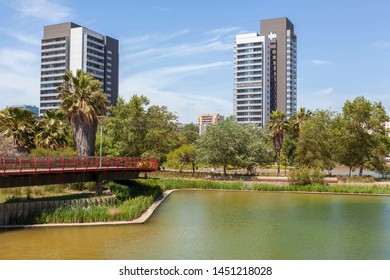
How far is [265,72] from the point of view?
170375 mm

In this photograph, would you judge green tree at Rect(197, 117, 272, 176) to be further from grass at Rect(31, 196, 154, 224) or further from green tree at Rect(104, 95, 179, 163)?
grass at Rect(31, 196, 154, 224)

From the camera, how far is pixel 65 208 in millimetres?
30078

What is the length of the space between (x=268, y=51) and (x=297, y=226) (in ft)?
494

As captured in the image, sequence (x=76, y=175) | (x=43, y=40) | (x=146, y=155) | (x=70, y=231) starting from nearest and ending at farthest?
(x=70, y=231), (x=76, y=175), (x=146, y=155), (x=43, y=40)

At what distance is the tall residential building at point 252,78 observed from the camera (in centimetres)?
16875

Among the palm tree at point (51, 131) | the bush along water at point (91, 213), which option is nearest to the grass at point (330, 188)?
the bush along water at point (91, 213)

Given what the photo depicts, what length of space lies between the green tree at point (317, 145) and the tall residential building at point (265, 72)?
98.9m

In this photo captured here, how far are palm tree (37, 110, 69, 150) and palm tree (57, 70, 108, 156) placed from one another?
28.5 feet

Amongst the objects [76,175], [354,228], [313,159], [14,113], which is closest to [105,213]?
[76,175]

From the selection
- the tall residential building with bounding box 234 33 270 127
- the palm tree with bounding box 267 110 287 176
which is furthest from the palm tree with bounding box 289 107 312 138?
the tall residential building with bounding box 234 33 270 127

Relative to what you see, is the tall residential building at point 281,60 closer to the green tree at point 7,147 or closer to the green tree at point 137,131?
the green tree at point 137,131

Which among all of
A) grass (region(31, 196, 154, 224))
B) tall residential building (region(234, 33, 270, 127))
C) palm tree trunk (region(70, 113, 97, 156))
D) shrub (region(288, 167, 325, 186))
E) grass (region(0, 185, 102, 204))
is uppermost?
tall residential building (region(234, 33, 270, 127))

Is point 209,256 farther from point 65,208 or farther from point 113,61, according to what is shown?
point 113,61

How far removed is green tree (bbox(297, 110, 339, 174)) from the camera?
6688cm
